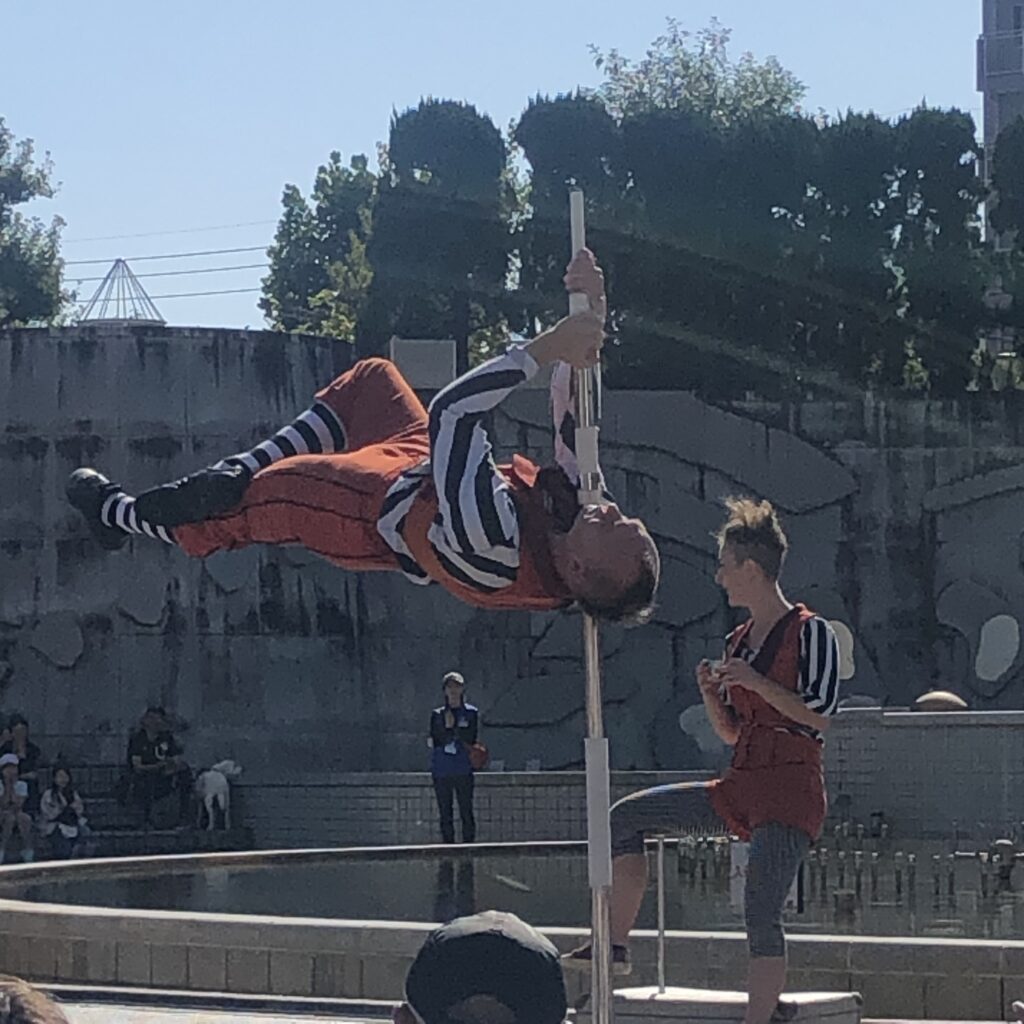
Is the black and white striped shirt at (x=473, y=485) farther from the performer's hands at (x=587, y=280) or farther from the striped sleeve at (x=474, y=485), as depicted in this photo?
the performer's hands at (x=587, y=280)

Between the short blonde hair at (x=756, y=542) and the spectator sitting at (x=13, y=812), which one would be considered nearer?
the short blonde hair at (x=756, y=542)

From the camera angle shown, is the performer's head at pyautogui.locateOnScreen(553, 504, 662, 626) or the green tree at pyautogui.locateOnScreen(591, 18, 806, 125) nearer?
the performer's head at pyautogui.locateOnScreen(553, 504, 662, 626)

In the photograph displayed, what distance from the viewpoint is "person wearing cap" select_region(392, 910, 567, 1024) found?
3367mm

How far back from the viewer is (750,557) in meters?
6.41

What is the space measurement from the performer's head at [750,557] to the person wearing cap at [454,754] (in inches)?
401

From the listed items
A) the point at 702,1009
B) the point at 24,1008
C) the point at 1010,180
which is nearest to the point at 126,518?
the point at 702,1009

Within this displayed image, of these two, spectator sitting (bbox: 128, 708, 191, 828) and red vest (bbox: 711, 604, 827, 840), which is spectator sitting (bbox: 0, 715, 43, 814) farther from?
red vest (bbox: 711, 604, 827, 840)

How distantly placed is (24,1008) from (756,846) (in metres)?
3.96

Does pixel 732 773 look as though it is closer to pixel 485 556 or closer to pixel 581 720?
pixel 485 556

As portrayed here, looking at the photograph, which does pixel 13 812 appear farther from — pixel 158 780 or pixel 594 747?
pixel 594 747

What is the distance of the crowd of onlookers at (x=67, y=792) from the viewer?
64.1 ft

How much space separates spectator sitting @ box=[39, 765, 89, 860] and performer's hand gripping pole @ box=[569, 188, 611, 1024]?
577 inches

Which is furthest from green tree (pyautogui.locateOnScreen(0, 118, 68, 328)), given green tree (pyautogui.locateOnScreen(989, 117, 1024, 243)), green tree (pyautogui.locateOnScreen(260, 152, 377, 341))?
green tree (pyautogui.locateOnScreen(989, 117, 1024, 243))

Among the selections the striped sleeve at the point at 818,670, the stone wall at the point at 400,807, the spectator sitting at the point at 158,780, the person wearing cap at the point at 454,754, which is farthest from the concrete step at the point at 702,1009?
the spectator sitting at the point at 158,780
